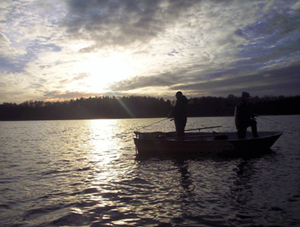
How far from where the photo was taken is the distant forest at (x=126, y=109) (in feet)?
458

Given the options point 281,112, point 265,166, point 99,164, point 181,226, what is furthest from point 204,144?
point 281,112

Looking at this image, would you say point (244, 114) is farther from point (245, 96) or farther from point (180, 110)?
point (180, 110)

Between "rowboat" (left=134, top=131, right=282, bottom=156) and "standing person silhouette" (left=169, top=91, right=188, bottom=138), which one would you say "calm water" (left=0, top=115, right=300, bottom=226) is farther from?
"standing person silhouette" (left=169, top=91, right=188, bottom=138)

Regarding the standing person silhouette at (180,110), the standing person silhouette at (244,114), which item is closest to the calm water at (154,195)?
the standing person silhouette at (244,114)

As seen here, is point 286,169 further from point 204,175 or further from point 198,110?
point 198,110

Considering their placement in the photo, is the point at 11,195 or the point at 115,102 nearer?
the point at 11,195

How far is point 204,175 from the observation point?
378 inches

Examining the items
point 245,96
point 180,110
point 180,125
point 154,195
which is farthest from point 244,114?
point 154,195

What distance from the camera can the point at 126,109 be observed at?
595 ft

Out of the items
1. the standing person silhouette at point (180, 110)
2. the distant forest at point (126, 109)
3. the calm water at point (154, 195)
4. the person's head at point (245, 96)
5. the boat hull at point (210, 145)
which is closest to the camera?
the calm water at point (154, 195)

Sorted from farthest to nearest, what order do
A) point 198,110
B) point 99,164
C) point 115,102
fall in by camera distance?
1. point 115,102
2. point 198,110
3. point 99,164

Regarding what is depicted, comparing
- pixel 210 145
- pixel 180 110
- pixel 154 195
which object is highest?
pixel 180 110

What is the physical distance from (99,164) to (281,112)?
517 feet

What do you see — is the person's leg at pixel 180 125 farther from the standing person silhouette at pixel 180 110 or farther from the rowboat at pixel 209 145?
the rowboat at pixel 209 145
